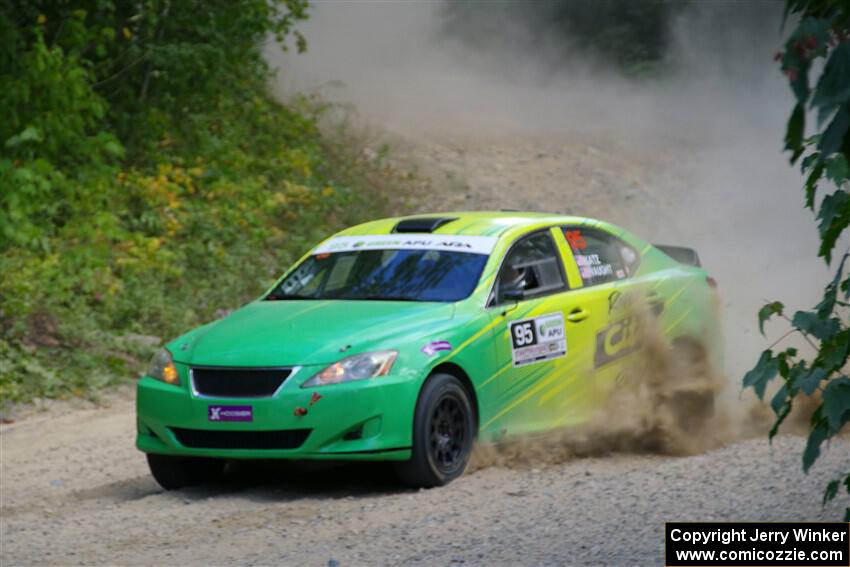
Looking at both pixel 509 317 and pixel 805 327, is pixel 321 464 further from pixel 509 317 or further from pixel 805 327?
pixel 805 327

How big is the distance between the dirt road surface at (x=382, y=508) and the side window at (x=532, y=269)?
113 centimetres

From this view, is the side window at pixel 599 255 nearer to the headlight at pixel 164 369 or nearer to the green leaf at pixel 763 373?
the headlight at pixel 164 369

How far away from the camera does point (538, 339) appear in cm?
847

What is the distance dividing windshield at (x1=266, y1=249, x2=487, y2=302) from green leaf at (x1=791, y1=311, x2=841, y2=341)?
3.99m

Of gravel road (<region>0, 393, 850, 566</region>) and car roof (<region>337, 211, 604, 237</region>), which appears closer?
gravel road (<region>0, 393, 850, 566</region>)

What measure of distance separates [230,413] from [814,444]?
416 cm

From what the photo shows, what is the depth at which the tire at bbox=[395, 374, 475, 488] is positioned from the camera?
7.56 meters

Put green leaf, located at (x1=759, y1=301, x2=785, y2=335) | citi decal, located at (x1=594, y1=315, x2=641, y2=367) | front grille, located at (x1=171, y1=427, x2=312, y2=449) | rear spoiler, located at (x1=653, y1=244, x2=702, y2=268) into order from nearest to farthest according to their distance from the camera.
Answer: green leaf, located at (x1=759, y1=301, x2=785, y2=335), front grille, located at (x1=171, y1=427, x2=312, y2=449), citi decal, located at (x1=594, y1=315, x2=641, y2=367), rear spoiler, located at (x1=653, y1=244, x2=702, y2=268)

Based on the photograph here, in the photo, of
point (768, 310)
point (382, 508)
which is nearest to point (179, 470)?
point (382, 508)

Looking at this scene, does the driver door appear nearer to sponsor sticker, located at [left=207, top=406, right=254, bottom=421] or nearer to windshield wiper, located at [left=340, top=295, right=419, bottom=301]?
windshield wiper, located at [left=340, top=295, right=419, bottom=301]

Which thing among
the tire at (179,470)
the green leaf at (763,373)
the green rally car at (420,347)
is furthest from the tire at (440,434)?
the green leaf at (763,373)

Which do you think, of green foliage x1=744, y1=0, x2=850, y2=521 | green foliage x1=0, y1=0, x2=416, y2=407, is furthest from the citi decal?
green foliage x1=0, y1=0, x2=416, y2=407

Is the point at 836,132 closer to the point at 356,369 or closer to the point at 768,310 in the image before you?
the point at 768,310

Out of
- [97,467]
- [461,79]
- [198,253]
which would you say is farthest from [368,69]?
[97,467]
